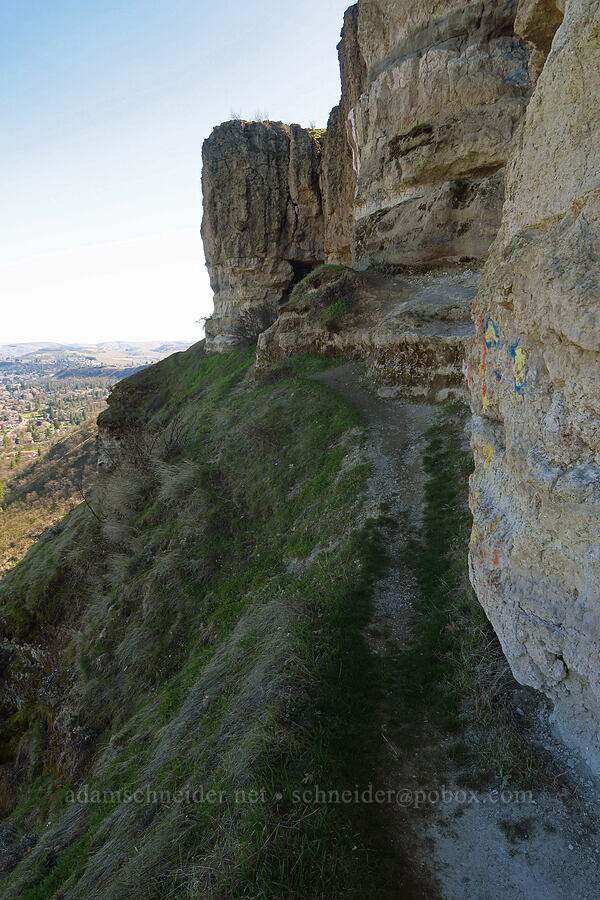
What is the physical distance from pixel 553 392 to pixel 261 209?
2596 cm

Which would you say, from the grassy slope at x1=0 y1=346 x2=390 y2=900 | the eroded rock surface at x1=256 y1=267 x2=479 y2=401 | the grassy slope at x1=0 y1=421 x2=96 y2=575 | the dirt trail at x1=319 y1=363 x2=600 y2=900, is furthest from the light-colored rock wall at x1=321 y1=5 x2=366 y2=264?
the grassy slope at x1=0 y1=421 x2=96 y2=575

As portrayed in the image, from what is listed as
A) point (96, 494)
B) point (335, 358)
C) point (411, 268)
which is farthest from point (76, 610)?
point (411, 268)

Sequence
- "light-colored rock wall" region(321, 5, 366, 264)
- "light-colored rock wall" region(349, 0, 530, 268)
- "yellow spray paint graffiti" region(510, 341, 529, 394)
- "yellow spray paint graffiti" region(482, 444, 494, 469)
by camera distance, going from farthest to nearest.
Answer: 1. "light-colored rock wall" region(321, 5, 366, 264)
2. "light-colored rock wall" region(349, 0, 530, 268)
3. "yellow spray paint graffiti" region(482, 444, 494, 469)
4. "yellow spray paint graffiti" region(510, 341, 529, 394)

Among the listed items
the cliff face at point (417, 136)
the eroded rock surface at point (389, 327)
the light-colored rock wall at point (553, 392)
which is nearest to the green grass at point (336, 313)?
the eroded rock surface at point (389, 327)

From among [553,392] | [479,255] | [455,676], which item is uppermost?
[479,255]

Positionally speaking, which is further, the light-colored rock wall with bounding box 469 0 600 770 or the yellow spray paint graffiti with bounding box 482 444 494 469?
the yellow spray paint graffiti with bounding box 482 444 494 469

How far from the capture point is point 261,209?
25750 mm

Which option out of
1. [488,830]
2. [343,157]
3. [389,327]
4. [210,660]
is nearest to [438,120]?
[389,327]

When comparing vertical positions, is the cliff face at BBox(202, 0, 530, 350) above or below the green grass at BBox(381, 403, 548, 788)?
above

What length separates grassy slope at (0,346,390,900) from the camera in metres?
4.19

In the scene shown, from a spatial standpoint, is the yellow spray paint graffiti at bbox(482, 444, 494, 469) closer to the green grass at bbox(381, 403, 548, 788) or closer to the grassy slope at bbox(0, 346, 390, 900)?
the green grass at bbox(381, 403, 548, 788)

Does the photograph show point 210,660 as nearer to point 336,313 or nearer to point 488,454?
point 488,454

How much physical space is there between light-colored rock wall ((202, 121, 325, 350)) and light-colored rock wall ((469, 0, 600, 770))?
74.1 ft

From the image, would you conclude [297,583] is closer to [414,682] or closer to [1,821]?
[414,682]
